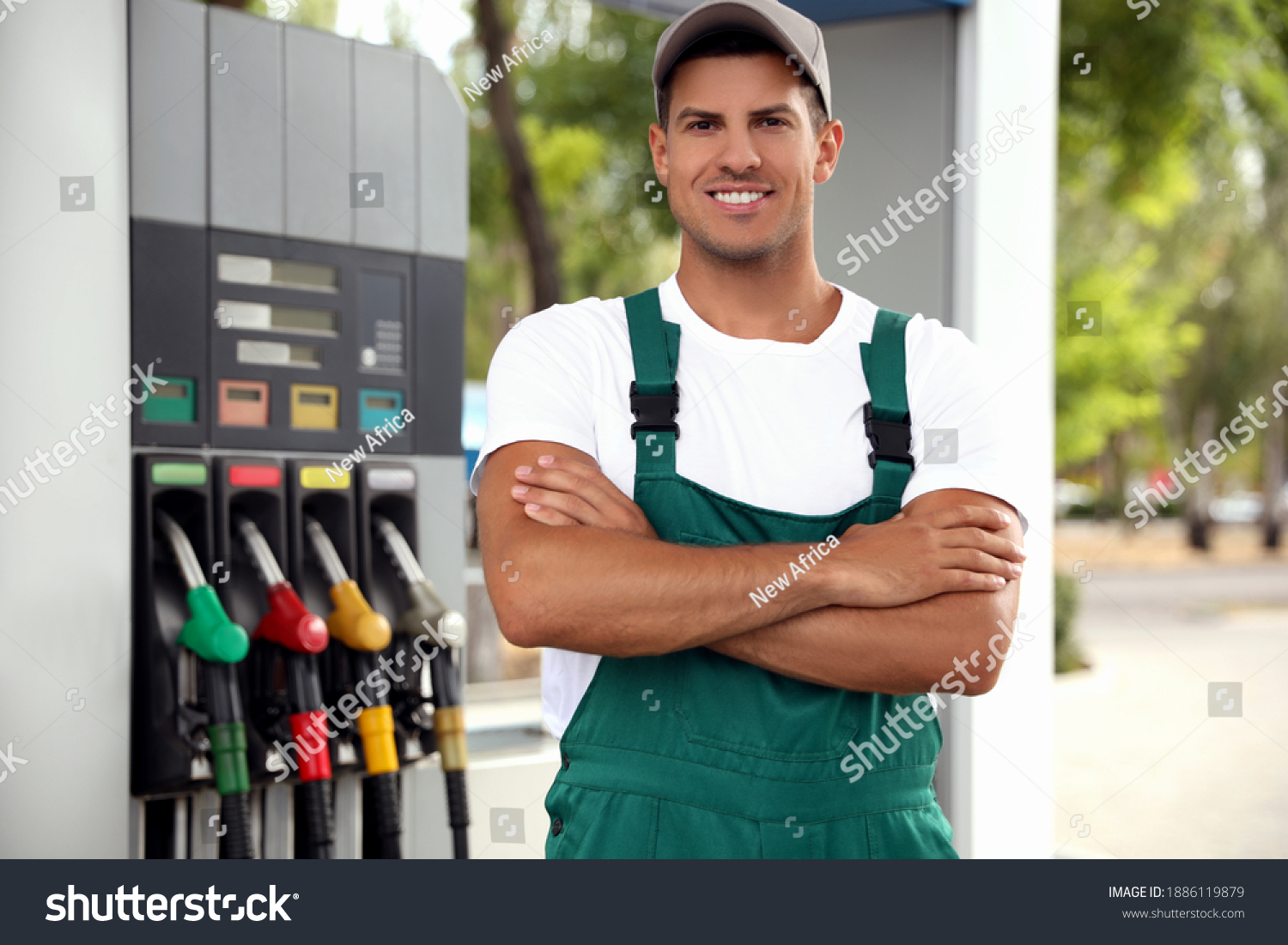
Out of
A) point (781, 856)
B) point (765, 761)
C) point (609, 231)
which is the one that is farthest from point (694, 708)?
point (609, 231)

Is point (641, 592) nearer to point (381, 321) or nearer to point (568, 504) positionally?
point (568, 504)

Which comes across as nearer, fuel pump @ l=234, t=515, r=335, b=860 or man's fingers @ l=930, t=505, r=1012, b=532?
man's fingers @ l=930, t=505, r=1012, b=532

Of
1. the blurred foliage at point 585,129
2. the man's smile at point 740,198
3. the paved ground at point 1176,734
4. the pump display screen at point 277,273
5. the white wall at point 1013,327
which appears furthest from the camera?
the blurred foliage at point 585,129

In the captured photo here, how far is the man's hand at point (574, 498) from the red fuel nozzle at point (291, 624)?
37.4 inches

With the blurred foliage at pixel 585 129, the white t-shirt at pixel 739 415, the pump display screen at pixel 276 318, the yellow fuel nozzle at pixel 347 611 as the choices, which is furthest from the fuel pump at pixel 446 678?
the blurred foliage at pixel 585 129

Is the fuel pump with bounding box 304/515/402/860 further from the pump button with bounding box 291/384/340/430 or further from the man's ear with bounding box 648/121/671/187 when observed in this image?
the man's ear with bounding box 648/121/671/187

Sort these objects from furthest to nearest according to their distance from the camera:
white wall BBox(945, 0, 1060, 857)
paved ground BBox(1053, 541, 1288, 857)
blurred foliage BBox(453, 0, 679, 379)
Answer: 1. blurred foliage BBox(453, 0, 679, 379)
2. paved ground BBox(1053, 541, 1288, 857)
3. white wall BBox(945, 0, 1060, 857)

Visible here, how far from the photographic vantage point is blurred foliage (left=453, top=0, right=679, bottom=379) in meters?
9.50

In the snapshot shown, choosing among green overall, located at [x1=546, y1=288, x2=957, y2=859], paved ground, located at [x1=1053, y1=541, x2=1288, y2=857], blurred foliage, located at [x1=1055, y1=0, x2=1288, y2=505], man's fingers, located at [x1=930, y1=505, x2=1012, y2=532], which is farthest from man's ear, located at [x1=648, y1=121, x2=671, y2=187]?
blurred foliage, located at [x1=1055, y1=0, x2=1288, y2=505]

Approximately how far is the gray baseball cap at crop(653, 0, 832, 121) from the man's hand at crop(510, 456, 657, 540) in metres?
0.64

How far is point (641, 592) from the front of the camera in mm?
1722

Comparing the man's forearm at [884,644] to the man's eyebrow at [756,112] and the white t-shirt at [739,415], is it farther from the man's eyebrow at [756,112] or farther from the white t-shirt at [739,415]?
the man's eyebrow at [756,112]

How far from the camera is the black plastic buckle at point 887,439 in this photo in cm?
190
